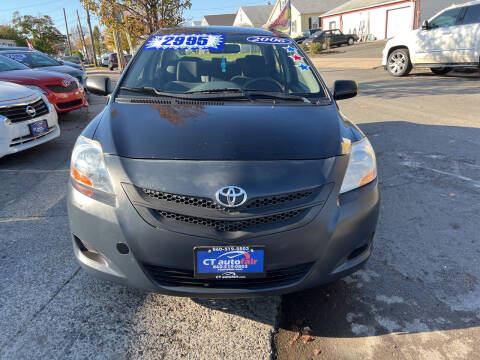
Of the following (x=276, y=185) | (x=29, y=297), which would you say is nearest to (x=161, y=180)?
(x=276, y=185)

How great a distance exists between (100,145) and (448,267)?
2.42 metres

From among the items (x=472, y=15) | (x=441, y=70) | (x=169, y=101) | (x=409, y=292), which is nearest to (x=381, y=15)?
(x=441, y=70)

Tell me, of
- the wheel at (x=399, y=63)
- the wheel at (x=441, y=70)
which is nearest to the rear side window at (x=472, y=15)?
the wheel at (x=399, y=63)

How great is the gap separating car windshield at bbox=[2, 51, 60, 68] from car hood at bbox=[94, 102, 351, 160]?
28.2ft

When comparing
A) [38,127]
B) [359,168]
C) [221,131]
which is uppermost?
[221,131]

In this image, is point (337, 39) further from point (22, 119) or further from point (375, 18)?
point (22, 119)

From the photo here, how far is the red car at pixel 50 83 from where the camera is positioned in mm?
6676

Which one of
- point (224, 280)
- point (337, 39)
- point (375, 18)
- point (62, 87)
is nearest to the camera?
point (224, 280)

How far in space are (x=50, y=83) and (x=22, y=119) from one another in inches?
94.6

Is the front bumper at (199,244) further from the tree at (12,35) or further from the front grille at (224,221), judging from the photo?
the tree at (12,35)

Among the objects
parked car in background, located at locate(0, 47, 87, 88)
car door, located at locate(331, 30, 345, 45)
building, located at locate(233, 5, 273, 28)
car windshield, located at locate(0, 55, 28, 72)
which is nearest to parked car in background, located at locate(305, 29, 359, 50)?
car door, located at locate(331, 30, 345, 45)

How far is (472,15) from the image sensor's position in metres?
10.3

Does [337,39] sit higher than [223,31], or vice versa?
[337,39]

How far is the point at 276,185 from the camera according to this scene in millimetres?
1800
